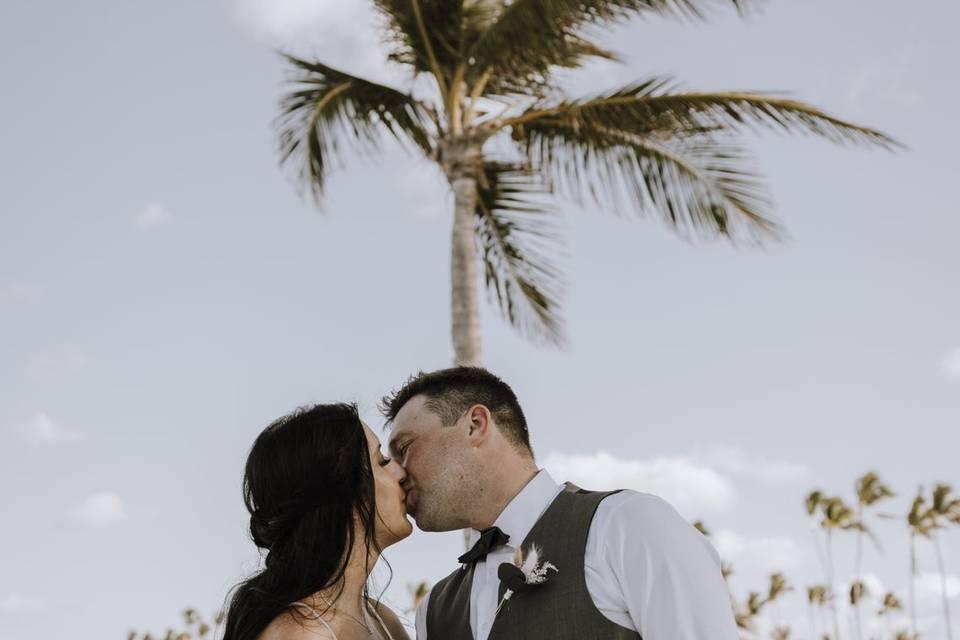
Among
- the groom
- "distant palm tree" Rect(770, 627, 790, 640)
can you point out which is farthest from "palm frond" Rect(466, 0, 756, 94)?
"distant palm tree" Rect(770, 627, 790, 640)

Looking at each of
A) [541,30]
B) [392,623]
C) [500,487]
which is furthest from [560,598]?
[541,30]

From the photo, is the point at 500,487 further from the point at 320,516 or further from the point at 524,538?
the point at 320,516

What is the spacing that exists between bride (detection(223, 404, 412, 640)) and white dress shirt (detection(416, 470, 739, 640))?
24.6 inches

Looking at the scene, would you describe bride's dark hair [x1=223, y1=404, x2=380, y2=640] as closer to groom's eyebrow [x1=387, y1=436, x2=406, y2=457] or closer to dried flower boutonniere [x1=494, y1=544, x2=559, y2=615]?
groom's eyebrow [x1=387, y1=436, x2=406, y2=457]

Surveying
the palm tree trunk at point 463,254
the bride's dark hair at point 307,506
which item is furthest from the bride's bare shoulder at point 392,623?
the palm tree trunk at point 463,254

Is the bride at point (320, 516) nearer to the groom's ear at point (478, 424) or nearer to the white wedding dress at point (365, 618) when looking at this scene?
the white wedding dress at point (365, 618)

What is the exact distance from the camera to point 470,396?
4.08m

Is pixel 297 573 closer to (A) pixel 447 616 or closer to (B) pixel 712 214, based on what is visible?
(A) pixel 447 616

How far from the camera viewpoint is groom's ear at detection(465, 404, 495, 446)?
397cm

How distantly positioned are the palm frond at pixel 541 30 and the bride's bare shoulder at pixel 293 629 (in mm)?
6658

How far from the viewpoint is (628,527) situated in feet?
10.9

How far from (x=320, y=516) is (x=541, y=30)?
256 inches

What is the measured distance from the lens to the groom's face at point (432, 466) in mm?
3945

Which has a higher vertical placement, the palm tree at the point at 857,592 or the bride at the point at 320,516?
the bride at the point at 320,516
